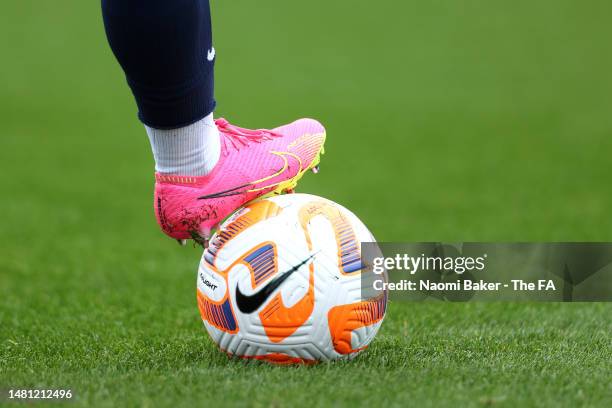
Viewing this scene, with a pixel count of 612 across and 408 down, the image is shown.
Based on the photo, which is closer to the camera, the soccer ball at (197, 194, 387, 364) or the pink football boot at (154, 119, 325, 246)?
the soccer ball at (197, 194, 387, 364)

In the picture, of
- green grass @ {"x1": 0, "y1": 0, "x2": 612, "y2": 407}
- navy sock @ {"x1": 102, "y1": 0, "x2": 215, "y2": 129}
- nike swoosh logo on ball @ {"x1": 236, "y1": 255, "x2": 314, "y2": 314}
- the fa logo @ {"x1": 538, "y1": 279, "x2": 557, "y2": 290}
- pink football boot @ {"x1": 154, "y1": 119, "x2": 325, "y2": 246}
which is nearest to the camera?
navy sock @ {"x1": 102, "y1": 0, "x2": 215, "y2": 129}

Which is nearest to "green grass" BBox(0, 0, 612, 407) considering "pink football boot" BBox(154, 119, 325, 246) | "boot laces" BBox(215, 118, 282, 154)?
"pink football boot" BBox(154, 119, 325, 246)

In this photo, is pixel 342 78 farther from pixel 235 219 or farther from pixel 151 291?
pixel 235 219

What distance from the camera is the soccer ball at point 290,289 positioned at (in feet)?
10.8

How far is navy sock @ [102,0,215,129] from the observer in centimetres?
299

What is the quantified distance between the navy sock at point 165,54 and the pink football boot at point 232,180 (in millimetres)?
293

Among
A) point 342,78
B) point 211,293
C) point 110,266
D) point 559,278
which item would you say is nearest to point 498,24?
point 342,78

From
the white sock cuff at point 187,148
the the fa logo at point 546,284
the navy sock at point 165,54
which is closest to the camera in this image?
the navy sock at point 165,54

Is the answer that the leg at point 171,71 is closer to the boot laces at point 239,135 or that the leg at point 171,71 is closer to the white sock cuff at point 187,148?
the white sock cuff at point 187,148

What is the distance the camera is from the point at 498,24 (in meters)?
21.5

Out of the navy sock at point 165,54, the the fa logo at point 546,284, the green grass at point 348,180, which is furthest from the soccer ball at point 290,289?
the the fa logo at point 546,284

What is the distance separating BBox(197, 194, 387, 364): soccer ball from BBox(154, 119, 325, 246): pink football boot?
13cm

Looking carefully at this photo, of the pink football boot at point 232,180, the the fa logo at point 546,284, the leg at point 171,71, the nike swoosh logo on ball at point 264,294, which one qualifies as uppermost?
the leg at point 171,71

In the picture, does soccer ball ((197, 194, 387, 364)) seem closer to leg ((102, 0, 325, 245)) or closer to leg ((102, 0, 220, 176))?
leg ((102, 0, 325, 245))
